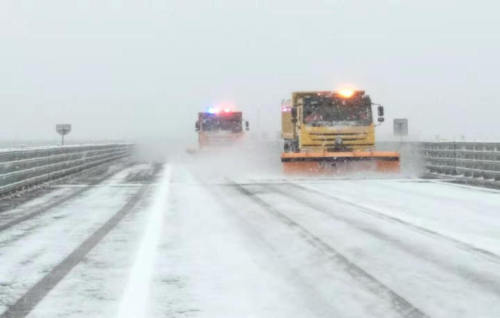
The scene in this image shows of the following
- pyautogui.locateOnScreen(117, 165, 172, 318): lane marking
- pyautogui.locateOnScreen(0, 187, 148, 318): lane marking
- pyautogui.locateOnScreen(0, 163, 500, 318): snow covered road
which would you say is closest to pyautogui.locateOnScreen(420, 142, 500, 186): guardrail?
pyautogui.locateOnScreen(0, 163, 500, 318): snow covered road

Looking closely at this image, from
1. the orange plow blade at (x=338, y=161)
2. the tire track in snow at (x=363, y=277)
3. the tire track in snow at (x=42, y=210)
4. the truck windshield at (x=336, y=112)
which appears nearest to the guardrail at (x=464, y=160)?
the orange plow blade at (x=338, y=161)

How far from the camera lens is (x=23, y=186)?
49.9 feet

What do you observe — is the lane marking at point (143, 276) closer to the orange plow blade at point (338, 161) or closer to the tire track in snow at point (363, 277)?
the tire track in snow at point (363, 277)

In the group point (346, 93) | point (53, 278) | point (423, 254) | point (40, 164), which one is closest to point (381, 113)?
point (346, 93)

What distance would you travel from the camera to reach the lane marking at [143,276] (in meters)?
4.47

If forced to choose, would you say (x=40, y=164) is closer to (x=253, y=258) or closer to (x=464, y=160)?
(x=464, y=160)

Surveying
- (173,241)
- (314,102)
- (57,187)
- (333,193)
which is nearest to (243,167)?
(314,102)

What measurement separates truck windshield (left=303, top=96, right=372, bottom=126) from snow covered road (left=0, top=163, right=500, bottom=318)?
7857 millimetres

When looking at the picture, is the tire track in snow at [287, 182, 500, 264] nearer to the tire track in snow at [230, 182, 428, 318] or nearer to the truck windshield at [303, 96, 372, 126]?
the tire track in snow at [230, 182, 428, 318]

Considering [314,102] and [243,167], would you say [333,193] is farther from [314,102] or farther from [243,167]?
[243,167]

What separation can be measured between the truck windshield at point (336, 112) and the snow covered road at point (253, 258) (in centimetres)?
786

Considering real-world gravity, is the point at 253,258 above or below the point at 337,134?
below

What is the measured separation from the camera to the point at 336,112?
19656 mm

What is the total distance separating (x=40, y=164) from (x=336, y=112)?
30.5ft
